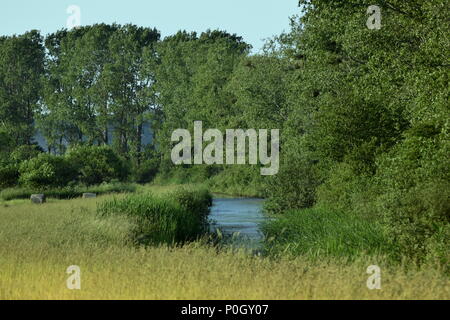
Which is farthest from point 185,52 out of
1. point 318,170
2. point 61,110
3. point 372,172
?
point 372,172

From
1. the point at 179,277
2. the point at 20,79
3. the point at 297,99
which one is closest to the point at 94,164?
the point at 297,99

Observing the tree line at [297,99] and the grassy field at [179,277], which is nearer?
the grassy field at [179,277]

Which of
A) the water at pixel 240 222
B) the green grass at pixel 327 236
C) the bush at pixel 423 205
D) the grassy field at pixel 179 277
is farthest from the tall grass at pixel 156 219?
the bush at pixel 423 205

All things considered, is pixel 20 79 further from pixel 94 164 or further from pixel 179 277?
pixel 179 277

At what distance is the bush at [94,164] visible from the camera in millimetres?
55344

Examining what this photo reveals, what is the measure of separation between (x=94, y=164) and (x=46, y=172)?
25.3ft

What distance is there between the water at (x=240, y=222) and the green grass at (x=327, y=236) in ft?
2.51

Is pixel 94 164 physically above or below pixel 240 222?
above

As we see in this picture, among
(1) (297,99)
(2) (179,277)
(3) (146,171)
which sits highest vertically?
(1) (297,99)

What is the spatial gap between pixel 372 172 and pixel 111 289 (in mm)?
18905

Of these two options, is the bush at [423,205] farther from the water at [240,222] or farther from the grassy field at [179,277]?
the water at [240,222]

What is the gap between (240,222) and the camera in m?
34.9

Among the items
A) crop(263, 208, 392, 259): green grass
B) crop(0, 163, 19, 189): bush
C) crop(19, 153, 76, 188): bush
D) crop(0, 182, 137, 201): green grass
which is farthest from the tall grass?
crop(0, 163, 19, 189): bush

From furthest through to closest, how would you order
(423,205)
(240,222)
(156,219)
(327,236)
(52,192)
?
(52,192) < (240,222) < (156,219) < (327,236) < (423,205)
